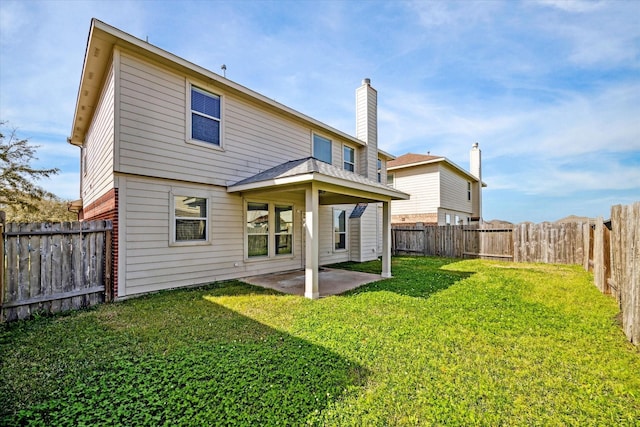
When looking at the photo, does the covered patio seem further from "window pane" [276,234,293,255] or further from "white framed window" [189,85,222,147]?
"window pane" [276,234,293,255]

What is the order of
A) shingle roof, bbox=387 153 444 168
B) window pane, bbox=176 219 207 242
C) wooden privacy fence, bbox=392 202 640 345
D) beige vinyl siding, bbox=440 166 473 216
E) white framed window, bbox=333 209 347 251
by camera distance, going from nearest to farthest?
1. wooden privacy fence, bbox=392 202 640 345
2. window pane, bbox=176 219 207 242
3. white framed window, bbox=333 209 347 251
4. shingle roof, bbox=387 153 444 168
5. beige vinyl siding, bbox=440 166 473 216

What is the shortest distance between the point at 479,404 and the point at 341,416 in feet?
4.32

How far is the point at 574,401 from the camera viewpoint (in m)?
2.60

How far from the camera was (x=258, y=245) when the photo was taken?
28.8ft

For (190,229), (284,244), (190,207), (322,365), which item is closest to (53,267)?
(190,229)

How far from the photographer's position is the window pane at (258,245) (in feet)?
28.1

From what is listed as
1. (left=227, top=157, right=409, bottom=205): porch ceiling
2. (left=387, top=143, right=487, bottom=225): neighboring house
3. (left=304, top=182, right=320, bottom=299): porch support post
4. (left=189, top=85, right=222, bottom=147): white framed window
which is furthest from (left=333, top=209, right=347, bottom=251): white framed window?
A: (left=387, top=143, right=487, bottom=225): neighboring house

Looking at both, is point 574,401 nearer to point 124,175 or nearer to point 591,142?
point 124,175

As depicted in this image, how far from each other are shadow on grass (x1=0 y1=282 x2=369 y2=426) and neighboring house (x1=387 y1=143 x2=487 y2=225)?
594 inches

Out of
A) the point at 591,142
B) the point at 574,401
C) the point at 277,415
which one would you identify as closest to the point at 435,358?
the point at 574,401

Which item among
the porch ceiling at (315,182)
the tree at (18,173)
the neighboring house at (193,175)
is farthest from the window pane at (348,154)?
the tree at (18,173)

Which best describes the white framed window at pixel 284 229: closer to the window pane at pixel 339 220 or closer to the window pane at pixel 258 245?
the window pane at pixel 258 245

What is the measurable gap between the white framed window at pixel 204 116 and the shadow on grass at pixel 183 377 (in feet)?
15.9

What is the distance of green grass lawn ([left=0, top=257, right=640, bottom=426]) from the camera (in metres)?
2.41
